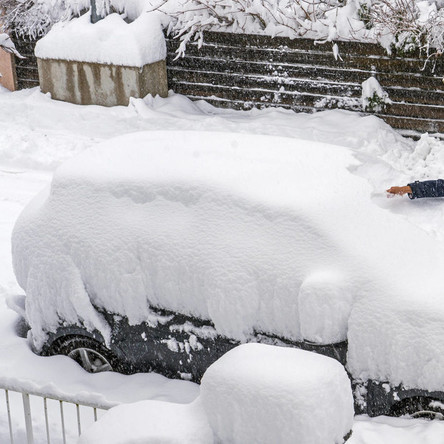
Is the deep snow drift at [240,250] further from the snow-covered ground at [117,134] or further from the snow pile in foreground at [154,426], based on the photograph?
the snow pile in foreground at [154,426]

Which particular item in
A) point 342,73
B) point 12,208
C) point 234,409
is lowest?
point 12,208

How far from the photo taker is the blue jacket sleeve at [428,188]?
8.96m

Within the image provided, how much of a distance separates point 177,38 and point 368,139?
3.85 meters

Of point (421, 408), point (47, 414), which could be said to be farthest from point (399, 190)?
point (47, 414)

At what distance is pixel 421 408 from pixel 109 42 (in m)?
9.97

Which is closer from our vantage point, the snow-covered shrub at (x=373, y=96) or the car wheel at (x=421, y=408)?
the car wheel at (x=421, y=408)

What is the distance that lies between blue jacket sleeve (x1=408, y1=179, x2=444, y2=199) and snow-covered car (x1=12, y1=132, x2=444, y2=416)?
233 cm

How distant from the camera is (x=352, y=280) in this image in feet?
18.4

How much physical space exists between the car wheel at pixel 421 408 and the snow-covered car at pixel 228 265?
0.01 metres

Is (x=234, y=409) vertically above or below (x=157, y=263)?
above

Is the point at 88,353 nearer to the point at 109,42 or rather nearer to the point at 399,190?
the point at 399,190

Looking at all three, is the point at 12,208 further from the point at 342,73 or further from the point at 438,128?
the point at 438,128

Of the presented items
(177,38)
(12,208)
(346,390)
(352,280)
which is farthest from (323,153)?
(177,38)

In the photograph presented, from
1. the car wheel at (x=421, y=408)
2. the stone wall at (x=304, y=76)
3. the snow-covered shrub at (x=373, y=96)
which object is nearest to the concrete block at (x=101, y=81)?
the stone wall at (x=304, y=76)
